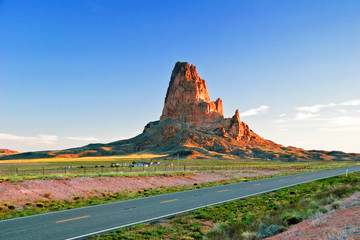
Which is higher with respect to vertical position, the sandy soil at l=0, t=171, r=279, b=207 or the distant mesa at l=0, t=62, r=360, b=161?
the distant mesa at l=0, t=62, r=360, b=161

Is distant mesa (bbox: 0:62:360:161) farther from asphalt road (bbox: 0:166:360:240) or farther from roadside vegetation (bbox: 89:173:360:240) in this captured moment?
roadside vegetation (bbox: 89:173:360:240)

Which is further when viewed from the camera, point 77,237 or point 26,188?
point 26,188

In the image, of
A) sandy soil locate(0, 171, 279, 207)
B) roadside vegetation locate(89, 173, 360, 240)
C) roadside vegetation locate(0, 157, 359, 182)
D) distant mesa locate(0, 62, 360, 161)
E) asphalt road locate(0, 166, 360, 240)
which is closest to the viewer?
roadside vegetation locate(89, 173, 360, 240)

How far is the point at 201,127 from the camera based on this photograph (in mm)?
187750

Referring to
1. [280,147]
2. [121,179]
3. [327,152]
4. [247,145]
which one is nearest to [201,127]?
[247,145]

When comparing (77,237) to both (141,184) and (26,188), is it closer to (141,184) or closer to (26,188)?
(26,188)

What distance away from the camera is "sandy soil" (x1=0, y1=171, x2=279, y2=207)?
20.5m

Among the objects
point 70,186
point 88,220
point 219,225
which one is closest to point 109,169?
point 70,186

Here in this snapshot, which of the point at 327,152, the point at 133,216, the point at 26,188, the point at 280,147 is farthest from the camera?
the point at 327,152

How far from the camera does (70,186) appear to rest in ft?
83.1

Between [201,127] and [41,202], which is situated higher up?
[201,127]

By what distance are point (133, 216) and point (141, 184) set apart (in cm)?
1715

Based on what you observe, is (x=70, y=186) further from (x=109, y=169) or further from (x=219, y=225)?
(x=109, y=169)

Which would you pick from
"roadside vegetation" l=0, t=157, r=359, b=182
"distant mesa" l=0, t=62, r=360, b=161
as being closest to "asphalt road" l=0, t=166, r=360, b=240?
"roadside vegetation" l=0, t=157, r=359, b=182
